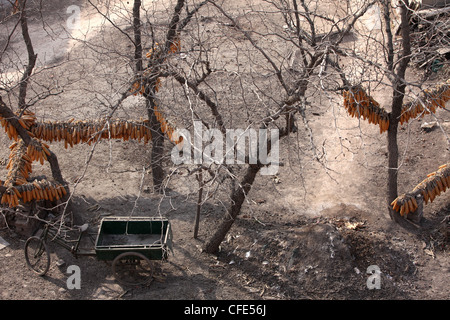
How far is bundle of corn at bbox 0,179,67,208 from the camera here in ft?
26.4

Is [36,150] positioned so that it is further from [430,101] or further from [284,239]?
[430,101]

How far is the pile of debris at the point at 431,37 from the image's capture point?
7.56 meters

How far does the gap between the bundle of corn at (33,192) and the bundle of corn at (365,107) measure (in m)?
5.17

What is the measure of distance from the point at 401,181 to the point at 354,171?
948 millimetres

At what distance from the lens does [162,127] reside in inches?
355

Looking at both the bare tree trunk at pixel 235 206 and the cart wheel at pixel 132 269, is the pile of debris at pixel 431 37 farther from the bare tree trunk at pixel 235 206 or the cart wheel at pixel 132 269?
the cart wheel at pixel 132 269

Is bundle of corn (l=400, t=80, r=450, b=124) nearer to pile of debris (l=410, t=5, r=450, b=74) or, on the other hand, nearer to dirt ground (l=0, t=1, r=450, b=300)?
pile of debris (l=410, t=5, r=450, b=74)

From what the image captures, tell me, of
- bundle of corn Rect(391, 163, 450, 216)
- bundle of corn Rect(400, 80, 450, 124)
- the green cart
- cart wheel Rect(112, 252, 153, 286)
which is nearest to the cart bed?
the green cart

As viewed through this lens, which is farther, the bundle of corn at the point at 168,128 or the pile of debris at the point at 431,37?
the bundle of corn at the point at 168,128

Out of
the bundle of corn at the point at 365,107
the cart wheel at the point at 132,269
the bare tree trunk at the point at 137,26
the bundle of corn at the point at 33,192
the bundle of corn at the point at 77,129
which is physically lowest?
the cart wheel at the point at 132,269

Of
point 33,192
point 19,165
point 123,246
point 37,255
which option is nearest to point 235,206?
point 123,246

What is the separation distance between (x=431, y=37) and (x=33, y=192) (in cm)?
694

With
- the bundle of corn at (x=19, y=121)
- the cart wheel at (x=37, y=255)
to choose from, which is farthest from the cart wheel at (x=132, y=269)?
the bundle of corn at (x=19, y=121)

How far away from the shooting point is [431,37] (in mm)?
7633
